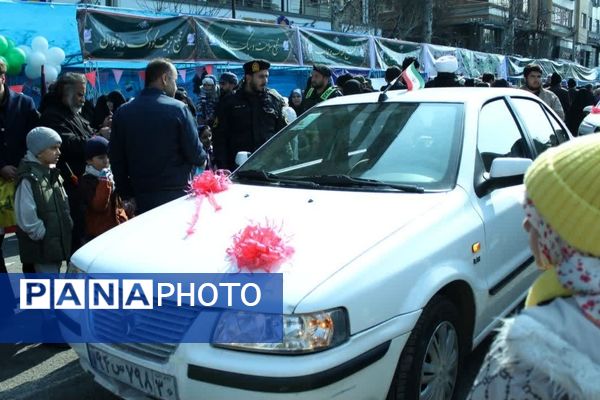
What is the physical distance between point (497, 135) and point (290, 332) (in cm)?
202

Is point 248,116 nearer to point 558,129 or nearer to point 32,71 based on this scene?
point 558,129

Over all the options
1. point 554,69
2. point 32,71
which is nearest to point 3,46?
point 32,71

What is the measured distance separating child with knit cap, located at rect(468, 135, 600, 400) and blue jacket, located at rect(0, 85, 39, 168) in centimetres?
417

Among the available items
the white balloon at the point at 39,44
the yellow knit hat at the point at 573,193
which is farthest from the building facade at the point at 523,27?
the yellow knit hat at the point at 573,193

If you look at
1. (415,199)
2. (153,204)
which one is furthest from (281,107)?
(415,199)

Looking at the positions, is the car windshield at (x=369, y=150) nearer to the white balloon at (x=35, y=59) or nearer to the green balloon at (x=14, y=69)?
the white balloon at (x=35, y=59)

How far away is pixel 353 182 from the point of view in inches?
124

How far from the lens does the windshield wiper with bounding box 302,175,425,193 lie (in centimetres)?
300

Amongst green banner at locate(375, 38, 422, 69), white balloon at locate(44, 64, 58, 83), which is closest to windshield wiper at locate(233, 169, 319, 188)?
white balloon at locate(44, 64, 58, 83)

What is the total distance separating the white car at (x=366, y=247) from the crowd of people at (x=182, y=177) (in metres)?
0.81

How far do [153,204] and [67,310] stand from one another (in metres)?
1.35

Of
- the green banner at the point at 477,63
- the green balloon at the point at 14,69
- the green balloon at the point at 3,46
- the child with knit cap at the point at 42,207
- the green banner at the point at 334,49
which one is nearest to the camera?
the child with knit cap at the point at 42,207

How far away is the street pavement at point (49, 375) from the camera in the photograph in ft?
10.7

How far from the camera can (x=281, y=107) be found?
235 inches
